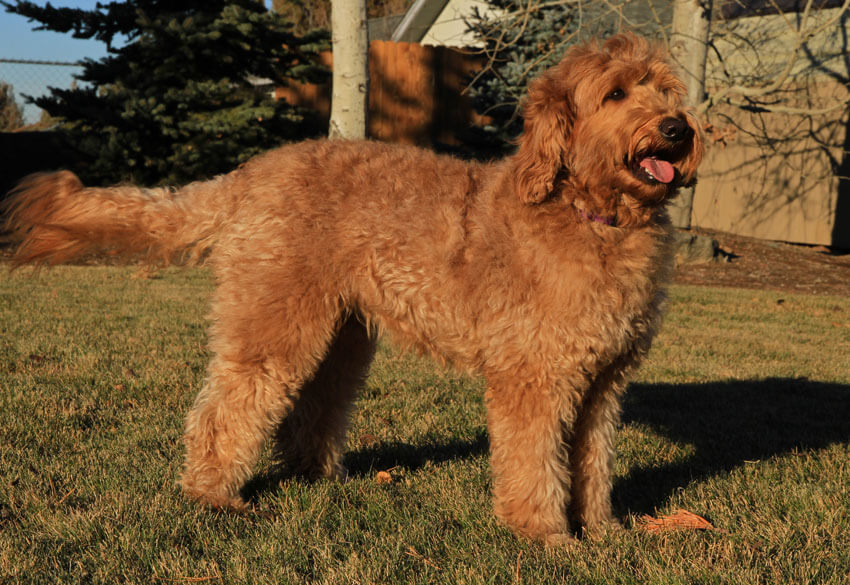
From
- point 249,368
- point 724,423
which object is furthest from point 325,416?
point 724,423

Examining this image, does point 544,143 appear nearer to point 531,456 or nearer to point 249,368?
point 531,456

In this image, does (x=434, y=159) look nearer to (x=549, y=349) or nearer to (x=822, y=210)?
(x=549, y=349)

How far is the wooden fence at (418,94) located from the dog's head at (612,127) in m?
15.7

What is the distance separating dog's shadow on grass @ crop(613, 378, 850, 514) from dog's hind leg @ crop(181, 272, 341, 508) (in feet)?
6.04

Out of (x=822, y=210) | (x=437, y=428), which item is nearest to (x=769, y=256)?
(x=822, y=210)

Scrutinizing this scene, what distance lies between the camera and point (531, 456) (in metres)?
3.50

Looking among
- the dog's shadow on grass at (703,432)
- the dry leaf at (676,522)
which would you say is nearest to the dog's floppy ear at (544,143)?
the dry leaf at (676,522)

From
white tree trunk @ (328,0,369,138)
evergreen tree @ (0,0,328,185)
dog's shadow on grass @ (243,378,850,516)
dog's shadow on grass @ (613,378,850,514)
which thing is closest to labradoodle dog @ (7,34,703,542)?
dog's shadow on grass @ (243,378,850,516)

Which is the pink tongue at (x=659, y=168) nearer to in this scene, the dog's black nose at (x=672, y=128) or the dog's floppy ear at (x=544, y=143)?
the dog's black nose at (x=672, y=128)

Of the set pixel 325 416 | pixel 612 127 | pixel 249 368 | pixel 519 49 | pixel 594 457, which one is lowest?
pixel 325 416

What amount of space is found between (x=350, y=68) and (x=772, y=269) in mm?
8694

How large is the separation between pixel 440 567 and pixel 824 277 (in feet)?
41.5

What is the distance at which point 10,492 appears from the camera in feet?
12.6

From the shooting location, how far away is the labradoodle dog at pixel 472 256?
3457 mm
